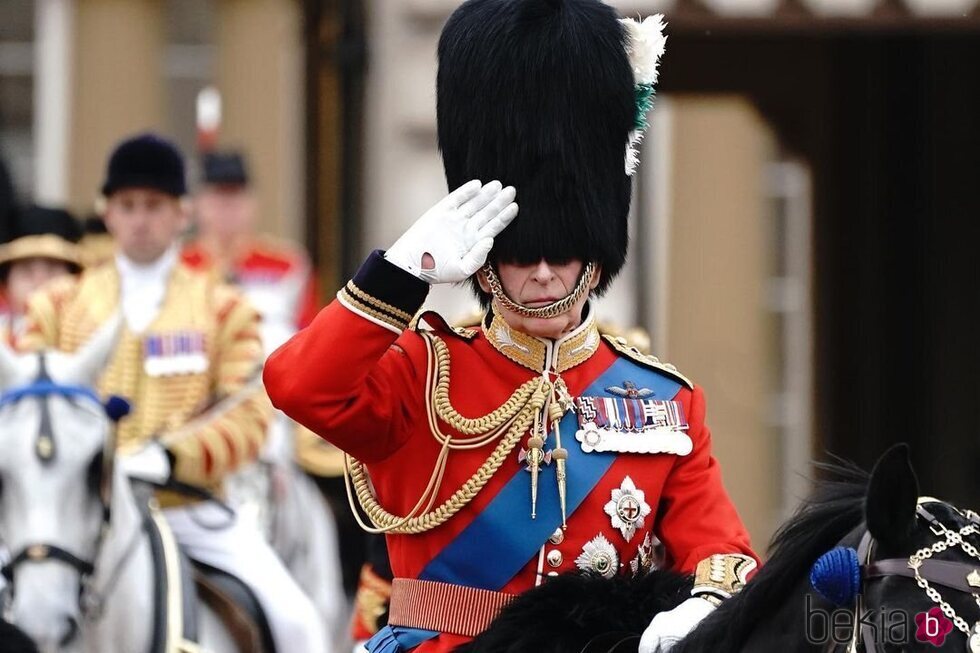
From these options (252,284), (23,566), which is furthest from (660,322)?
(23,566)

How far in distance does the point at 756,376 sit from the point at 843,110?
1573 millimetres

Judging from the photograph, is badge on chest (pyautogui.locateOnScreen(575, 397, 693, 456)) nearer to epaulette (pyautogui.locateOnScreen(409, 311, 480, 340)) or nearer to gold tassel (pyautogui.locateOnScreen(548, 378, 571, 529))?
gold tassel (pyautogui.locateOnScreen(548, 378, 571, 529))

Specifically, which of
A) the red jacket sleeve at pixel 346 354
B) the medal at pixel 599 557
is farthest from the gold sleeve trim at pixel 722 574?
the red jacket sleeve at pixel 346 354

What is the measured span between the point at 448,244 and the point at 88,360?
2.61 metres

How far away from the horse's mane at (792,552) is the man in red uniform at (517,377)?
370 mm

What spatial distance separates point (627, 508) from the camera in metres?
4.28

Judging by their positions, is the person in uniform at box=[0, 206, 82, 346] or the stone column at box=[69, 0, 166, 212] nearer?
the person in uniform at box=[0, 206, 82, 346]

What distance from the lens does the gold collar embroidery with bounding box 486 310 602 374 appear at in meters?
4.38

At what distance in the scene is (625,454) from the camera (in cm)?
431

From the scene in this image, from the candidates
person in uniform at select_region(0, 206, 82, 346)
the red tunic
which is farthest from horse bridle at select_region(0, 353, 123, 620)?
person in uniform at select_region(0, 206, 82, 346)

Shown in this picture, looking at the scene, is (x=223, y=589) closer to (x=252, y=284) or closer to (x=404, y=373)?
(x=404, y=373)

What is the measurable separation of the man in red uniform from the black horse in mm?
310

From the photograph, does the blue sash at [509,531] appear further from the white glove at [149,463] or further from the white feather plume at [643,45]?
the white glove at [149,463]

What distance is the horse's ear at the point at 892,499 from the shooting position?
3334 mm
